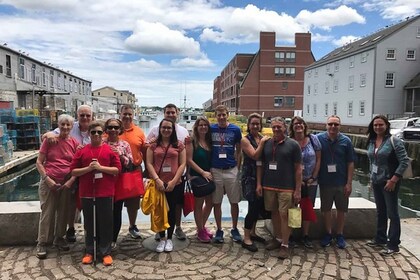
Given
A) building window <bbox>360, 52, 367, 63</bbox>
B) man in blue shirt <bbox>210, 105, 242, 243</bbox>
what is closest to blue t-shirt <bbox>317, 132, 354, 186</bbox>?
man in blue shirt <bbox>210, 105, 242, 243</bbox>

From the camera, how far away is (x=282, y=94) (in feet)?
217

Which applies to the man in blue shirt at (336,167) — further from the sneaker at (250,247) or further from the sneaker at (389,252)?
the sneaker at (250,247)

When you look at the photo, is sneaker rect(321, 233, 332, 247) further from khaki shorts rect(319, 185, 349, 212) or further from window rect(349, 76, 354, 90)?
window rect(349, 76, 354, 90)

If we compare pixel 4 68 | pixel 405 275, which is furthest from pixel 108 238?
pixel 4 68

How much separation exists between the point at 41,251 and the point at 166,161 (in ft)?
6.18

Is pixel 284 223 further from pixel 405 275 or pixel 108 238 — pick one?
pixel 108 238

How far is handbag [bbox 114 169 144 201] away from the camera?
444 centimetres

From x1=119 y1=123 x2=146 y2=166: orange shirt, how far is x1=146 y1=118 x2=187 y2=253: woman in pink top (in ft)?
0.70

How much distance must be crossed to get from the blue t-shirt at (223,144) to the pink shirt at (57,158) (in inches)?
72.4

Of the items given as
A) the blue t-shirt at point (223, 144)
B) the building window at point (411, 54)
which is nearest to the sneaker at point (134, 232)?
the blue t-shirt at point (223, 144)

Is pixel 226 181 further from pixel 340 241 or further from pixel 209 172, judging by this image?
pixel 340 241

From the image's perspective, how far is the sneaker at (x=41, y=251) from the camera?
4312 millimetres

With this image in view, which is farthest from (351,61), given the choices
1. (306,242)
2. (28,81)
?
(306,242)

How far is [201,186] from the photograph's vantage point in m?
4.70
